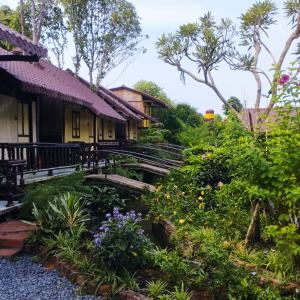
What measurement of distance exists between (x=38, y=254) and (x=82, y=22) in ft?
61.8

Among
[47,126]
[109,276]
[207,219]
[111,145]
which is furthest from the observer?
[111,145]

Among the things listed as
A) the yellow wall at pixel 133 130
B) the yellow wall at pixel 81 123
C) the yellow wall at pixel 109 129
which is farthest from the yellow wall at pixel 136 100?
the yellow wall at pixel 81 123

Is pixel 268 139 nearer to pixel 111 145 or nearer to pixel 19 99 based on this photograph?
pixel 19 99

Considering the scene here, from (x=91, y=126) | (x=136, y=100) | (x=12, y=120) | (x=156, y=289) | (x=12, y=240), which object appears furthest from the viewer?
(x=136, y=100)

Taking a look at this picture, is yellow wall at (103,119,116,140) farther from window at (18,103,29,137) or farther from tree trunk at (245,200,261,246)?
tree trunk at (245,200,261,246)

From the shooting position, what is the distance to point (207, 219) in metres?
5.60

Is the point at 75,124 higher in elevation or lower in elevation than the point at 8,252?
higher

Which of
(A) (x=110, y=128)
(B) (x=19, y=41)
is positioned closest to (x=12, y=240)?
(B) (x=19, y=41)

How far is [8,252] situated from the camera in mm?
4922

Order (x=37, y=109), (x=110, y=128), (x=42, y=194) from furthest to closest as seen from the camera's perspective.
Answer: (x=110, y=128), (x=37, y=109), (x=42, y=194)

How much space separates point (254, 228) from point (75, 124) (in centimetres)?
1311

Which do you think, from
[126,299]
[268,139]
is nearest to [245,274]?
[126,299]

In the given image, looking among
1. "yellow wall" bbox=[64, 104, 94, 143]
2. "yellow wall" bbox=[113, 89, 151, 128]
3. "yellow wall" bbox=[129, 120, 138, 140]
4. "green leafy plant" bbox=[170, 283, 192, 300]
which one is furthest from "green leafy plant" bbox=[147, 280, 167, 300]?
"yellow wall" bbox=[113, 89, 151, 128]

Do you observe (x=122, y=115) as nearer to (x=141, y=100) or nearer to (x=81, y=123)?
(x=81, y=123)
